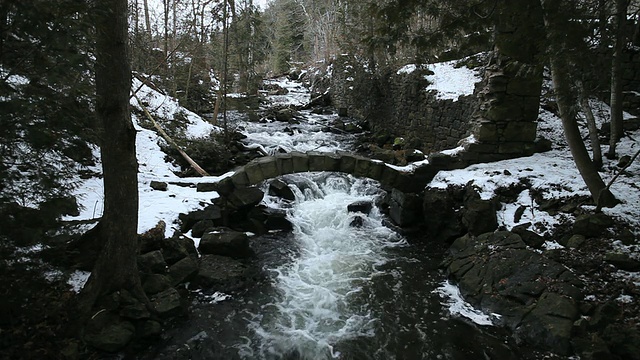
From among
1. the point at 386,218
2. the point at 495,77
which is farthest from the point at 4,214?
the point at 495,77

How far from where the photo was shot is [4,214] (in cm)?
316

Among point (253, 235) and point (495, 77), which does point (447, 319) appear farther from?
point (495, 77)

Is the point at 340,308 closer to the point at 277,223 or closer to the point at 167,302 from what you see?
the point at 167,302

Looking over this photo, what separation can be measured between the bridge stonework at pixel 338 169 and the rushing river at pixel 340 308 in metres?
0.81

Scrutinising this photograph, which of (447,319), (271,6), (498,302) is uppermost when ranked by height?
(271,6)

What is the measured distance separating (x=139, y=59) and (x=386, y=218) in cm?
961

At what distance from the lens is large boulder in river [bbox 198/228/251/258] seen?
702cm

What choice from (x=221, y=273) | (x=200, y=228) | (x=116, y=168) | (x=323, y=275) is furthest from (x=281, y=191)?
(x=116, y=168)

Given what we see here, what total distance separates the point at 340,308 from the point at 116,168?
4000mm

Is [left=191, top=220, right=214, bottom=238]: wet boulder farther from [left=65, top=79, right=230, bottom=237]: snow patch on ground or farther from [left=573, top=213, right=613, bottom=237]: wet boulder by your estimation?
[left=573, top=213, right=613, bottom=237]: wet boulder

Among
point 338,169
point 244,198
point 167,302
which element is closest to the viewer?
point 167,302

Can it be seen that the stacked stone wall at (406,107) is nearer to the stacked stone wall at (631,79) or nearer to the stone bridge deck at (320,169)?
the stone bridge deck at (320,169)

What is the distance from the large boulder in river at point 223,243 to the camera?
702cm

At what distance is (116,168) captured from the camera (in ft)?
14.6
